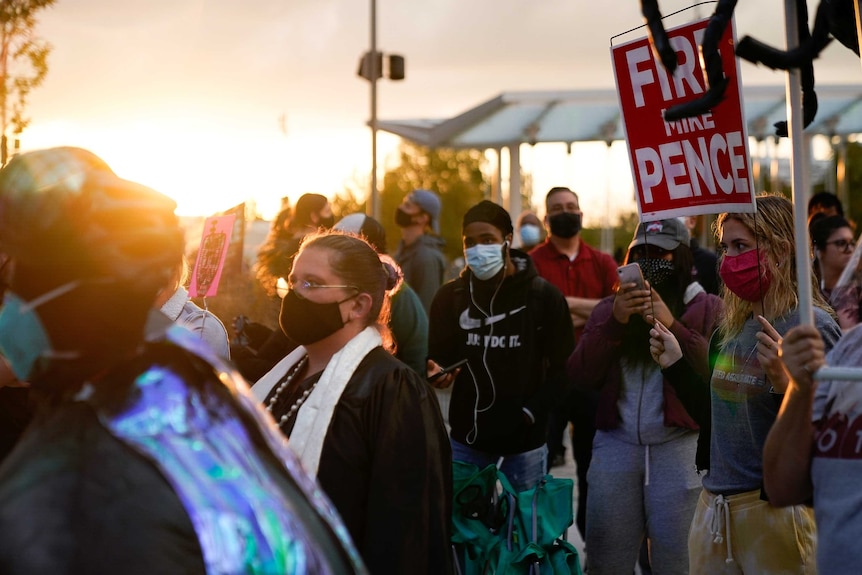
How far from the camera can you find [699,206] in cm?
404

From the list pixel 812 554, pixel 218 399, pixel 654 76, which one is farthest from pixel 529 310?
pixel 218 399

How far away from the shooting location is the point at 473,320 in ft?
19.4

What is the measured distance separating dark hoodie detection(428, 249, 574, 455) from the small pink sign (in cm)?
124

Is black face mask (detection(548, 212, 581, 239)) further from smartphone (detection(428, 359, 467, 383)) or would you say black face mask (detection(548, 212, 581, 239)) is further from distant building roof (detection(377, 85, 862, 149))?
distant building roof (detection(377, 85, 862, 149))

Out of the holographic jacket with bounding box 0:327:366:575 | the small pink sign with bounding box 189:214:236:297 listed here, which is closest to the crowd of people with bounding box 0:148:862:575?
the holographic jacket with bounding box 0:327:366:575

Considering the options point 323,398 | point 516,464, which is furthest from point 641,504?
point 323,398

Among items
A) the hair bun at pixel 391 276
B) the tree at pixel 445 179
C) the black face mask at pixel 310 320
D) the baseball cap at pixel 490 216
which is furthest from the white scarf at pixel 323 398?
the tree at pixel 445 179

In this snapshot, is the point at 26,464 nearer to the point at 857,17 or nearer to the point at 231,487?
the point at 231,487

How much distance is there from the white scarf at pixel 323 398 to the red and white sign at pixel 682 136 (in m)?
1.27

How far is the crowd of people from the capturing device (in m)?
1.44

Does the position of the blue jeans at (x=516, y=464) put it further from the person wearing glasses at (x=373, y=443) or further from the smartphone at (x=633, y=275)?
the person wearing glasses at (x=373, y=443)

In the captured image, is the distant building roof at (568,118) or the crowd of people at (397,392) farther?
the distant building roof at (568,118)

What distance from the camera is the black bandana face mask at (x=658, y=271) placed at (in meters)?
5.39

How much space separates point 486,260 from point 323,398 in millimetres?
2555
